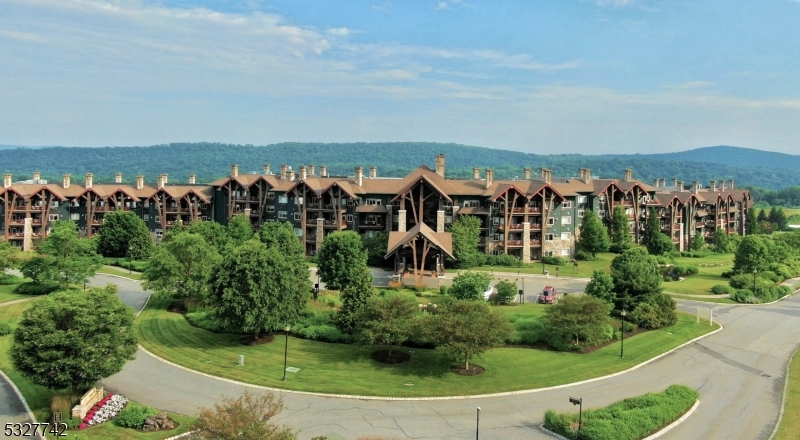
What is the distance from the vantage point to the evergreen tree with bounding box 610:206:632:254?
8406 centimetres

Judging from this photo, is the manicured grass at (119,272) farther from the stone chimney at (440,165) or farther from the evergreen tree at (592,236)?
the evergreen tree at (592,236)

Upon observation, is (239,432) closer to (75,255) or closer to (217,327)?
(217,327)

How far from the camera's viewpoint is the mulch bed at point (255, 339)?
40.7 meters

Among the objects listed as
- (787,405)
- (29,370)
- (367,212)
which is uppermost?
(367,212)

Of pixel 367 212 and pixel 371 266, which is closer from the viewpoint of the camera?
pixel 371 266

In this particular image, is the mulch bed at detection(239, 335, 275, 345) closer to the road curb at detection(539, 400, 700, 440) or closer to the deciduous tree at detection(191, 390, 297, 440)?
the deciduous tree at detection(191, 390, 297, 440)

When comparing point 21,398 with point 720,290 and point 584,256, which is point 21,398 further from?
point 584,256

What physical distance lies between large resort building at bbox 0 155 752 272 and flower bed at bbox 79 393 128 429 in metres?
38.2

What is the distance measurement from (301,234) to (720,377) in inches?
2269

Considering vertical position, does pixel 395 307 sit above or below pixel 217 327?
above

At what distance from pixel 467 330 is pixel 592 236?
165 ft

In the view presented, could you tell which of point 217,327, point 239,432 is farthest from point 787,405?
point 217,327

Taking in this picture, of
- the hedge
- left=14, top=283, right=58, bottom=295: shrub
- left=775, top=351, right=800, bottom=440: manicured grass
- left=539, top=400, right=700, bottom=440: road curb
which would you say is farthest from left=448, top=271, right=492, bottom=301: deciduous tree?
left=14, top=283, right=58, bottom=295: shrub

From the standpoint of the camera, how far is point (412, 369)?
3597cm
